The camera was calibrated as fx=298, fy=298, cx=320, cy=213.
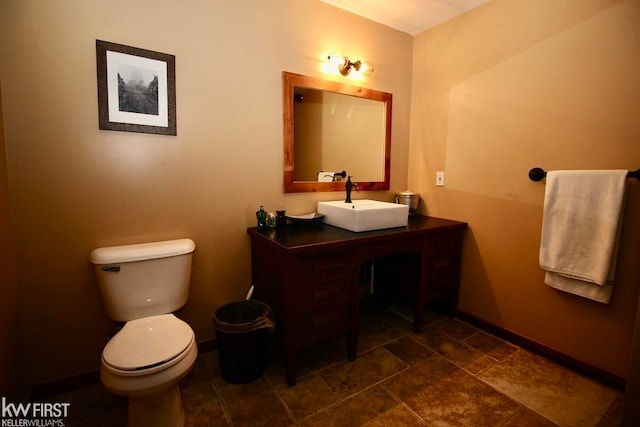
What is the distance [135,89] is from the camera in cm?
158

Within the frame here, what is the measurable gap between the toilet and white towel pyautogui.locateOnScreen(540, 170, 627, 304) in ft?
6.63

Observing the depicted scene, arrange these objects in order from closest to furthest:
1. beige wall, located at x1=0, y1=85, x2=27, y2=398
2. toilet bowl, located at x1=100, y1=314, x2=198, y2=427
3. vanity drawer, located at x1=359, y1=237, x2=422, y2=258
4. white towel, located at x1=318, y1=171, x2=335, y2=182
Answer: toilet bowl, located at x1=100, y1=314, x2=198, y2=427
beige wall, located at x1=0, y1=85, x2=27, y2=398
vanity drawer, located at x1=359, y1=237, x2=422, y2=258
white towel, located at x1=318, y1=171, x2=335, y2=182

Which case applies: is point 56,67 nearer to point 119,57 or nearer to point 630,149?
point 119,57

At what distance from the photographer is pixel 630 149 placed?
1512 millimetres

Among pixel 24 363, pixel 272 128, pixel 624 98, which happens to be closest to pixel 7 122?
pixel 24 363

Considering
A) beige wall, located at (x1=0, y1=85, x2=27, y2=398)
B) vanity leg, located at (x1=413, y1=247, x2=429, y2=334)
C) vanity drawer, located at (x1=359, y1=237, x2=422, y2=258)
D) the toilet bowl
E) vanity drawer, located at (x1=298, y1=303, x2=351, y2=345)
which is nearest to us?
the toilet bowl

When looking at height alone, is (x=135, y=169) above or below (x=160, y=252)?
above

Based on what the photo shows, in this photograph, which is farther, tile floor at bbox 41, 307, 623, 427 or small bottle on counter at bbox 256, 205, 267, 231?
small bottle on counter at bbox 256, 205, 267, 231

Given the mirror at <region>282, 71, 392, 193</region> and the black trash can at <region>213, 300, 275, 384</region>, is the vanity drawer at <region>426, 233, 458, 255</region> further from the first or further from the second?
the black trash can at <region>213, 300, 275, 384</region>

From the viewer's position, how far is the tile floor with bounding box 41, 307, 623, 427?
4.65 feet

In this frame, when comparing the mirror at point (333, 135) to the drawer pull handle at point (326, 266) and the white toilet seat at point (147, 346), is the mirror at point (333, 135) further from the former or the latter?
the white toilet seat at point (147, 346)

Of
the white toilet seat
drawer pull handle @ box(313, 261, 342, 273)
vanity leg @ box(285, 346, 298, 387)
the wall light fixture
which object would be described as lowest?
vanity leg @ box(285, 346, 298, 387)

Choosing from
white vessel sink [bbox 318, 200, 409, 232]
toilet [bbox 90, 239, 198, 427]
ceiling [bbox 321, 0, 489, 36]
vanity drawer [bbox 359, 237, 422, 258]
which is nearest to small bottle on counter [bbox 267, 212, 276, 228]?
white vessel sink [bbox 318, 200, 409, 232]

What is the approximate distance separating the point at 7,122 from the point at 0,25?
Answer: 1.36 ft
